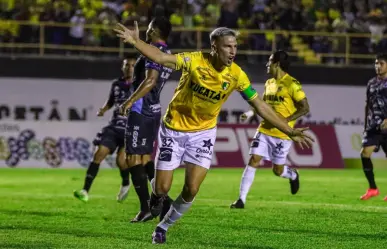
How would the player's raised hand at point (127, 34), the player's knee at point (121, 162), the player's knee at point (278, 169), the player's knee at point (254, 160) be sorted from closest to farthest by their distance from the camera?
the player's raised hand at point (127, 34) < the player's knee at point (254, 160) < the player's knee at point (278, 169) < the player's knee at point (121, 162)

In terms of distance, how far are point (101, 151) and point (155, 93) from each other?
375 centimetres

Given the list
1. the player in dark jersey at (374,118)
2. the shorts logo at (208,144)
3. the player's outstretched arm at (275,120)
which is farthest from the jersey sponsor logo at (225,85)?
the player in dark jersey at (374,118)

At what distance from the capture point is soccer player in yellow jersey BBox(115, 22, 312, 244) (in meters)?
10.2

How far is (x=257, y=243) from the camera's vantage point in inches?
424

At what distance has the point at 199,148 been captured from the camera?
422 inches

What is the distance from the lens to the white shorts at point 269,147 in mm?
16234

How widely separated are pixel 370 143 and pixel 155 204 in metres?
7.45

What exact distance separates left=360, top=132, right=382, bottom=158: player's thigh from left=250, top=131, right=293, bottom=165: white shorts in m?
2.33

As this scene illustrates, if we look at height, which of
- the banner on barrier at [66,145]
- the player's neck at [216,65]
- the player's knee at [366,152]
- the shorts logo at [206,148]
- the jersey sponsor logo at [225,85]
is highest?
the player's neck at [216,65]

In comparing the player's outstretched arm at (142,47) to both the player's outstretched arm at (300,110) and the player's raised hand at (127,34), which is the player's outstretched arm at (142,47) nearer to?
the player's raised hand at (127,34)

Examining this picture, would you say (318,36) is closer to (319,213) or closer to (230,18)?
(230,18)

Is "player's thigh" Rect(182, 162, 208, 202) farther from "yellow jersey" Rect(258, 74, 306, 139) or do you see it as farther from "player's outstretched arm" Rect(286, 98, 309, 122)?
"yellow jersey" Rect(258, 74, 306, 139)

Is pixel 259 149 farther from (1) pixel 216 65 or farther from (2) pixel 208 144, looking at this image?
(1) pixel 216 65

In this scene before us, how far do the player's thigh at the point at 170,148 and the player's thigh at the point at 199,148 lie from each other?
0.08m
